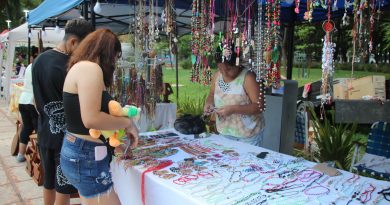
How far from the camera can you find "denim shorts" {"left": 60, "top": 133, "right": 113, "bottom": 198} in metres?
1.67

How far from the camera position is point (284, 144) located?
144 inches

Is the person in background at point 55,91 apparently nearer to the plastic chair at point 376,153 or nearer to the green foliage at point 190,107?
the plastic chair at point 376,153

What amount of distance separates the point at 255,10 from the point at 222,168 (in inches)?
66.8

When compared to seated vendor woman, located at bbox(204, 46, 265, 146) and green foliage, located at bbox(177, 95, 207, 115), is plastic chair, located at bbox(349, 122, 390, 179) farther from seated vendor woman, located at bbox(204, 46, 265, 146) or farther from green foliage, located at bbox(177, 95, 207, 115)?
green foliage, located at bbox(177, 95, 207, 115)

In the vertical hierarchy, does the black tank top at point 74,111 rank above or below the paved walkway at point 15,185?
above

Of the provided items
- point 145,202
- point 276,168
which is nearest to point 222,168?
point 276,168

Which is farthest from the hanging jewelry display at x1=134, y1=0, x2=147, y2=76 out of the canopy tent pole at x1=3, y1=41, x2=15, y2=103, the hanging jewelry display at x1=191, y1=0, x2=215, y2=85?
the canopy tent pole at x1=3, y1=41, x2=15, y2=103

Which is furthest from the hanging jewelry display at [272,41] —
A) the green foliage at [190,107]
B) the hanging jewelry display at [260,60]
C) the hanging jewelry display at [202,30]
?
the green foliage at [190,107]

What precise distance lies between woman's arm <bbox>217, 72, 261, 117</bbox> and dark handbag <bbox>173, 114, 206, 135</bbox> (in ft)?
0.93

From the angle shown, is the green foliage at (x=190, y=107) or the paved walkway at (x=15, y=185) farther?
the green foliage at (x=190, y=107)

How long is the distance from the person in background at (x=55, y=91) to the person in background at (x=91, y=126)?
1.31 ft

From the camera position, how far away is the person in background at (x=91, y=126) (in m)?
1.60

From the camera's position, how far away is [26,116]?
4160mm

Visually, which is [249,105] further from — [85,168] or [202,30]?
[85,168]
